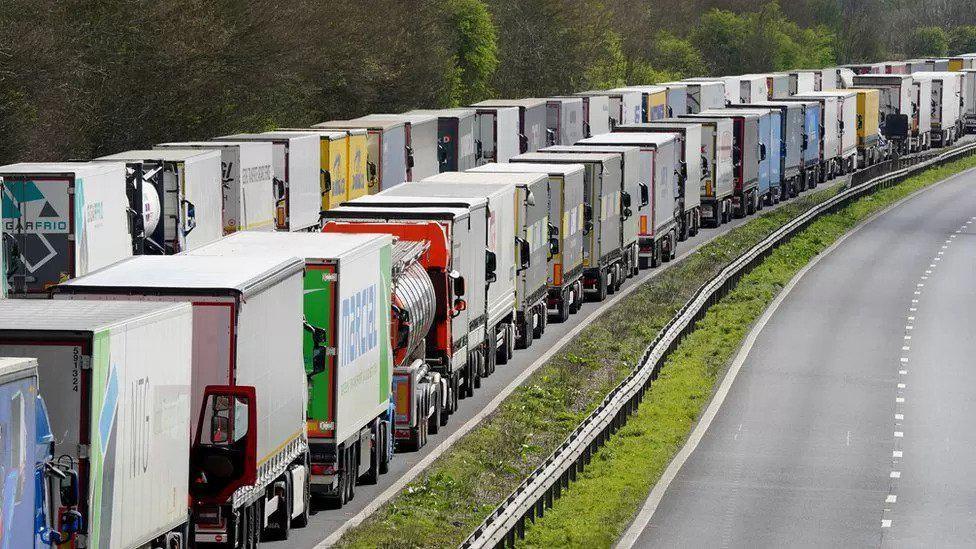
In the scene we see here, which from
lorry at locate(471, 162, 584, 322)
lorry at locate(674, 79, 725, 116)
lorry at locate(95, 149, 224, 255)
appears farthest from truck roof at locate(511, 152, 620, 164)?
lorry at locate(674, 79, 725, 116)

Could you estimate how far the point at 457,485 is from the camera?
29.1 metres

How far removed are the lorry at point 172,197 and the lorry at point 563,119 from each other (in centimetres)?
3718

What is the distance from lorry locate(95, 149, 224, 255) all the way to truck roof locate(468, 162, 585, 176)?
6.83 meters

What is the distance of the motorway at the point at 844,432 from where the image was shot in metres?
27.1

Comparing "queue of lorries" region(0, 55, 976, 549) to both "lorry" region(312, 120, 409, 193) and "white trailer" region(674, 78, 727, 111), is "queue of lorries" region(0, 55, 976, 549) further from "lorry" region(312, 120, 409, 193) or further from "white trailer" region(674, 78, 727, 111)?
"white trailer" region(674, 78, 727, 111)

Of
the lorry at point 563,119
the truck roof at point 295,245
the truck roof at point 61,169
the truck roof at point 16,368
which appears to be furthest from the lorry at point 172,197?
the lorry at point 563,119

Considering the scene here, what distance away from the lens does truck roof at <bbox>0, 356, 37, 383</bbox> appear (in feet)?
49.1

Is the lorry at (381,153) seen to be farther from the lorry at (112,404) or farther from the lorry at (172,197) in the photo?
the lorry at (112,404)

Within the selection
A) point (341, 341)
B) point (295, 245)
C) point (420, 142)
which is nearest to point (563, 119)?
point (420, 142)

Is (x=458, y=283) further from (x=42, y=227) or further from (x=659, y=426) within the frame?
(x=42, y=227)

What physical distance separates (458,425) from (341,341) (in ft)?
33.2

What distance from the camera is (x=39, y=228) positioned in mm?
39219

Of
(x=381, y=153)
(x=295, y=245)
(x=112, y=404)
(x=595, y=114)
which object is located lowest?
(x=112, y=404)

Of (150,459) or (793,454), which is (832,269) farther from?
(150,459)
